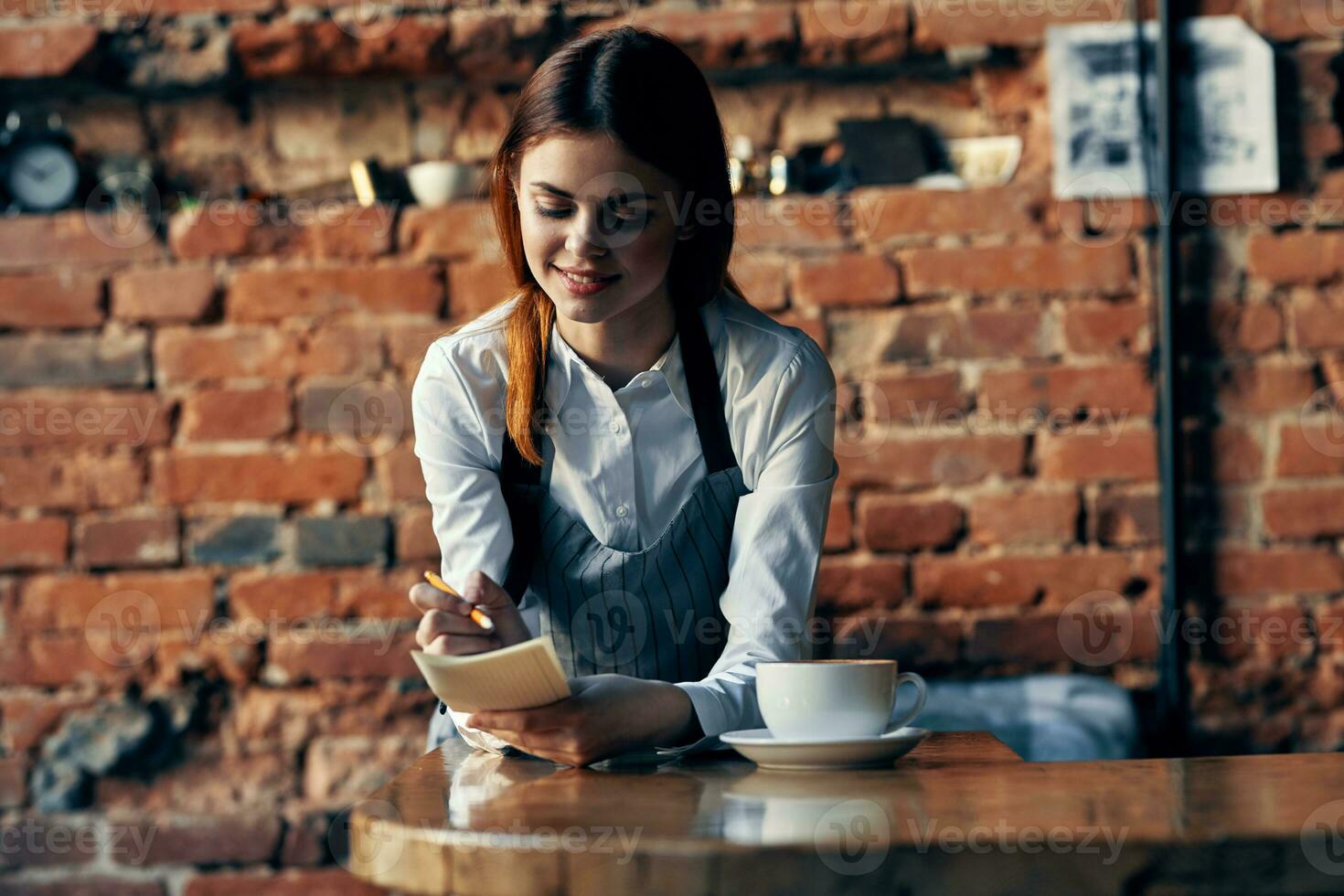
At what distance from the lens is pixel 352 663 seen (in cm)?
201

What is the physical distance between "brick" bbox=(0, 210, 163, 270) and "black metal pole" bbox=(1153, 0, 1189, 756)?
145cm

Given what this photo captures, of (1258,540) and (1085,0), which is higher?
(1085,0)

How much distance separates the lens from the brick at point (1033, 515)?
1981mm

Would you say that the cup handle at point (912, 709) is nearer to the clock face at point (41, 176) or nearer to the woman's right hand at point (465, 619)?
the woman's right hand at point (465, 619)

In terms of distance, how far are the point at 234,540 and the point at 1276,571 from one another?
1.51m

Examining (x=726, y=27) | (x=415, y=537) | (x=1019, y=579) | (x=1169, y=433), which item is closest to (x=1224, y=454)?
(x=1169, y=433)

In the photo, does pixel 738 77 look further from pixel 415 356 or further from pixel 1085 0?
pixel 415 356

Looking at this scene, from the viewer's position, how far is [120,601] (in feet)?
6.64

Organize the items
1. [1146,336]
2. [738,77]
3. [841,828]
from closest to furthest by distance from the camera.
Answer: [841,828] < [1146,336] < [738,77]

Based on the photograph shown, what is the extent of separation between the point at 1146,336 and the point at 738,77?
2.42 feet

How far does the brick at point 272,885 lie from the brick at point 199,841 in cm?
2

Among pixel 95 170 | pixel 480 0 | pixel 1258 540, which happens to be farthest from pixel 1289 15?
pixel 95 170

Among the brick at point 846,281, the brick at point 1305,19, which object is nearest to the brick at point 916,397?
the brick at point 846,281

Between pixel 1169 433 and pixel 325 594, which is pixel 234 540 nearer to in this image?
pixel 325 594
